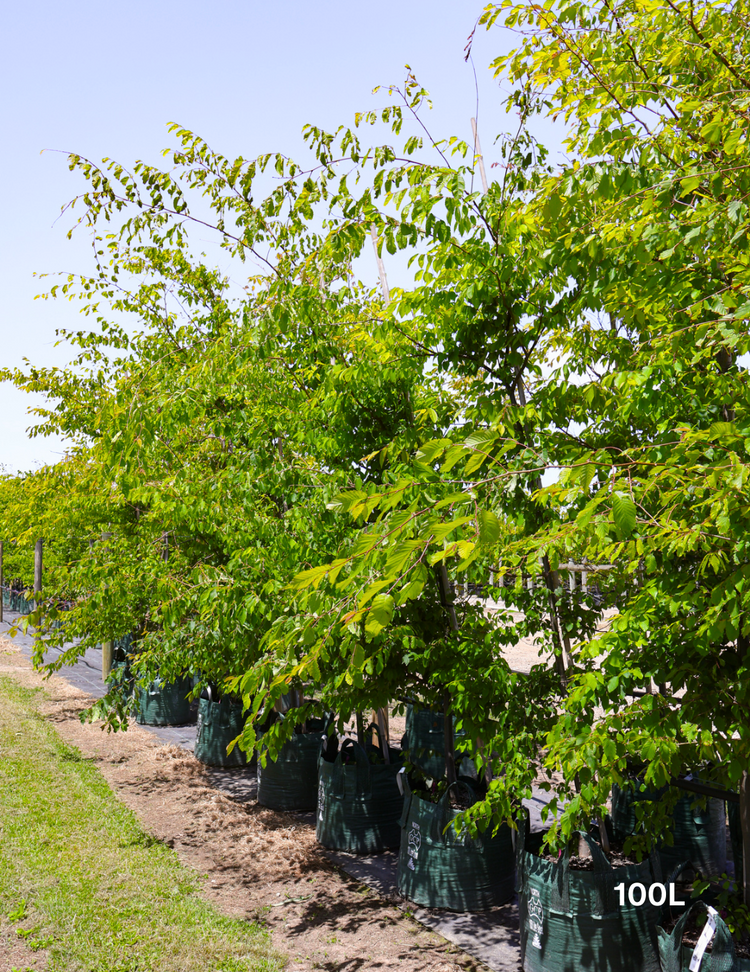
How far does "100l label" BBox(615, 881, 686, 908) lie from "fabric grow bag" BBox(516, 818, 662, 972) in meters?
0.02

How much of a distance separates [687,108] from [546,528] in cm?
172

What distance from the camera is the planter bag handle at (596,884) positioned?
404 cm

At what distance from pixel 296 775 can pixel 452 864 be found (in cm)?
263

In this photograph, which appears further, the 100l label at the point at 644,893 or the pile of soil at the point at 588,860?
the pile of soil at the point at 588,860

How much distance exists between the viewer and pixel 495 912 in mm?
5184

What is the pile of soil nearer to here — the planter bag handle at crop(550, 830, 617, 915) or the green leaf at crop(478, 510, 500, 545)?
the planter bag handle at crop(550, 830, 617, 915)

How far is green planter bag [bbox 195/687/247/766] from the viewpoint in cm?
895

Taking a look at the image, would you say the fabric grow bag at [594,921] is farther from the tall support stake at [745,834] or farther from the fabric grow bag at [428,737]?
the fabric grow bag at [428,737]

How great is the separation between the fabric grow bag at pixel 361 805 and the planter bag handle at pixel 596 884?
7.77 feet

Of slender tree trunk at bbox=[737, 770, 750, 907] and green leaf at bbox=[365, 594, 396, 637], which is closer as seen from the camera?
green leaf at bbox=[365, 594, 396, 637]

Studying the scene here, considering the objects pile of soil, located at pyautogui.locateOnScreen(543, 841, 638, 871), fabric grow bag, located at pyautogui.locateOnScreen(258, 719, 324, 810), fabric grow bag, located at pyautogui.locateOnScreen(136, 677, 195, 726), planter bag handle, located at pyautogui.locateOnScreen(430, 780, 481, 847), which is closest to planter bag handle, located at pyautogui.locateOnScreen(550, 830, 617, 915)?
pile of soil, located at pyautogui.locateOnScreen(543, 841, 638, 871)

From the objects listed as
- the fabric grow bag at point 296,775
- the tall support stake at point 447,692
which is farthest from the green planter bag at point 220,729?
the tall support stake at point 447,692

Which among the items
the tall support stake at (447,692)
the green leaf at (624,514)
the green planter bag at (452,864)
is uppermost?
the green leaf at (624,514)

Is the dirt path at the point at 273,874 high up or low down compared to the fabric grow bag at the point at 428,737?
down
